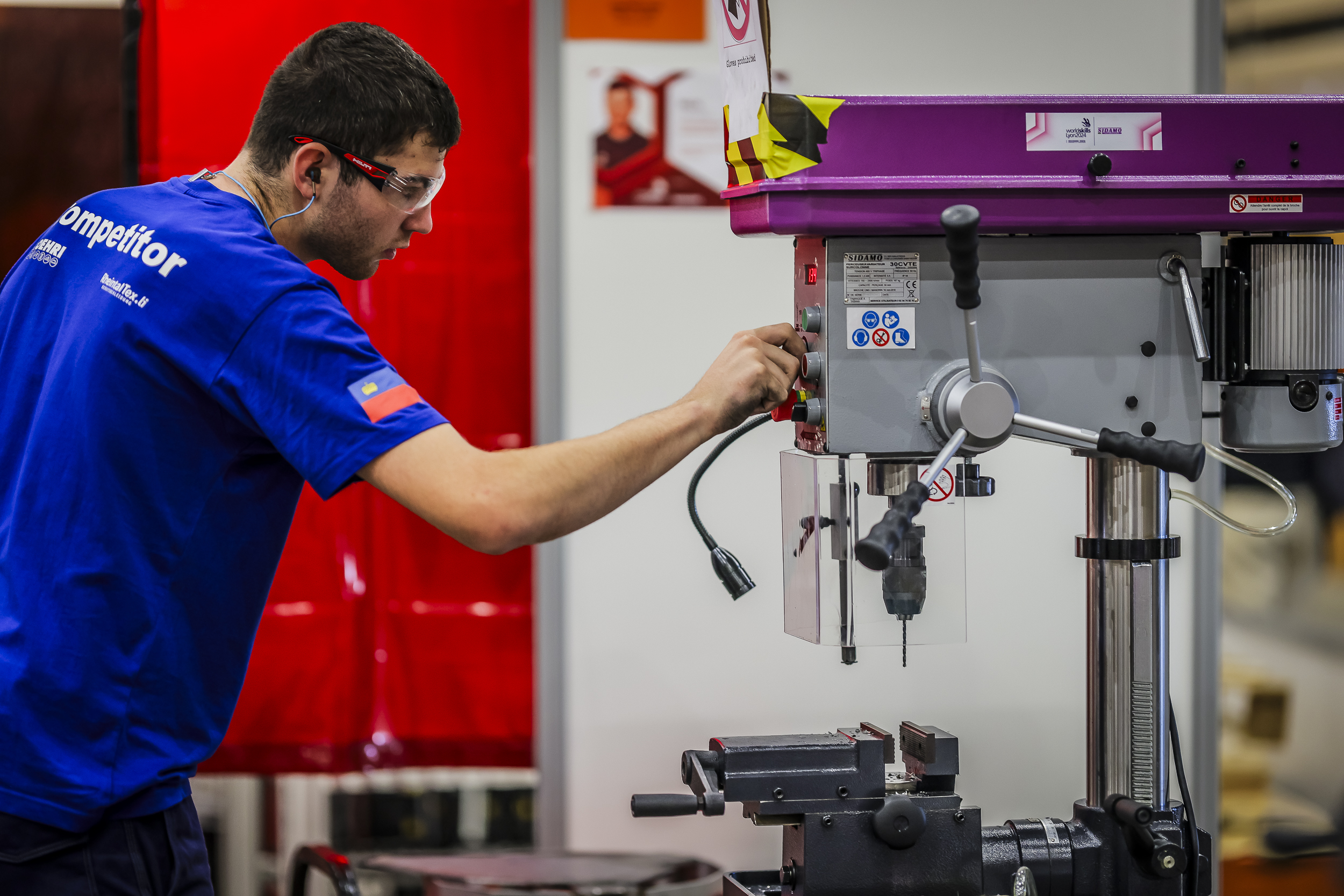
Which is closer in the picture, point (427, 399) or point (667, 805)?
point (667, 805)

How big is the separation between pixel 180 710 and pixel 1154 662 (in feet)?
3.31

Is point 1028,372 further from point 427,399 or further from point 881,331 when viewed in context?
point 427,399

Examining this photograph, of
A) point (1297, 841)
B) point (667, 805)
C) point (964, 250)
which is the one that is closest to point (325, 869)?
point (667, 805)

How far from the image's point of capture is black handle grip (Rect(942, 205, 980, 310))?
1.05 m

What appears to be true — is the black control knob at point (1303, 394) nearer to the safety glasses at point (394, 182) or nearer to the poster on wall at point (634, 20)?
the safety glasses at point (394, 182)

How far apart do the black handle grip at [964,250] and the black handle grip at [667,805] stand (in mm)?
565

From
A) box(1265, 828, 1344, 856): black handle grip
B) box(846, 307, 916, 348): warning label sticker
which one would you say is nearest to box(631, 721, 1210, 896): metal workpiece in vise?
box(846, 307, 916, 348): warning label sticker

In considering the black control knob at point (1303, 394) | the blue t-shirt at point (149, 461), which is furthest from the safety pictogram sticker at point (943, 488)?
the blue t-shirt at point (149, 461)

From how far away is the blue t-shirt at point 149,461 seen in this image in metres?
1.06

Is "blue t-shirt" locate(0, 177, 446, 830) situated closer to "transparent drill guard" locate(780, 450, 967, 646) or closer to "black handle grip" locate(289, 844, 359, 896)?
"transparent drill guard" locate(780, 450, 967, 646)

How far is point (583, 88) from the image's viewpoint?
2.25 meters

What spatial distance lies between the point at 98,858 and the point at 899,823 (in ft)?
2.56

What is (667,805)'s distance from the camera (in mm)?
1229

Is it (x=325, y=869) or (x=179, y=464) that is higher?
(x=179, y=464)
